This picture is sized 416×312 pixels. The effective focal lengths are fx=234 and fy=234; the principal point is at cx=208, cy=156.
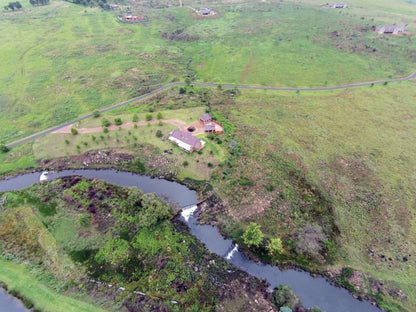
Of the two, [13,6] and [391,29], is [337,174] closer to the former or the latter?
[391,29]

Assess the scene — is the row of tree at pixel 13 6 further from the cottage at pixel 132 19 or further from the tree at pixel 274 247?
the tree at pixel 274 247

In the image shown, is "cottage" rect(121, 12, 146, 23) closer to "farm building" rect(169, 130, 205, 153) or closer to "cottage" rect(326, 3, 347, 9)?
"farm building" rect(169, 130, 205, 153)

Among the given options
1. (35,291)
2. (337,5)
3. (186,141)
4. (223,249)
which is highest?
(337,5)

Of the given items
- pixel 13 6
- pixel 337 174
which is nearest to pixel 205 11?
pixel 13 6

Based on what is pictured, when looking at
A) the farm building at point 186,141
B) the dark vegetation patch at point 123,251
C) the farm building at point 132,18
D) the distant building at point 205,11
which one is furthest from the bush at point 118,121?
the distant building at point 205,11

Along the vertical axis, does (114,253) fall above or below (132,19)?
below

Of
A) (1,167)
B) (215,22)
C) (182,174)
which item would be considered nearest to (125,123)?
(182,174)
